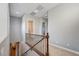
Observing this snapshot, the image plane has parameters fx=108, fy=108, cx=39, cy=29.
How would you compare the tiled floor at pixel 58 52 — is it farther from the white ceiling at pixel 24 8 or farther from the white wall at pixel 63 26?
the white ceiling at pixel 24 8

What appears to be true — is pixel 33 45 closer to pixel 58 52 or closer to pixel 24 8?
pixel 58 52

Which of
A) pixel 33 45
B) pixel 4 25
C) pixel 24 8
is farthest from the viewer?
pixel 33 45

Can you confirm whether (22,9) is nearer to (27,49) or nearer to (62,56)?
(27,49)

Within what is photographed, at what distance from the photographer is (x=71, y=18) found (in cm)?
175

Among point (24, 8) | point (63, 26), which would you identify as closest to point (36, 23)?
point (24, 8)

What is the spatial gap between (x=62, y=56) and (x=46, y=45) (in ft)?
1.15

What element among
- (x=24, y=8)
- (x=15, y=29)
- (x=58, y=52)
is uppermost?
(x=24, y=8)

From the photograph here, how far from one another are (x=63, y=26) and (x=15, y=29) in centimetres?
77

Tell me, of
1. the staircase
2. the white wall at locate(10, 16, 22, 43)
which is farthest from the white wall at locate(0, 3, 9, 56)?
the staircase

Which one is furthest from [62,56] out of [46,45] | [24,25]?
[24,25]

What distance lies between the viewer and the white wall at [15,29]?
1.67m

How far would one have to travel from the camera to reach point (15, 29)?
5.51 ft

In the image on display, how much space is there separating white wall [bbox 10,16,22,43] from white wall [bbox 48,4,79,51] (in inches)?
18.9

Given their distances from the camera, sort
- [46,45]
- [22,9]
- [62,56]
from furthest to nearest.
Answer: [46,45], [22,9], [62,56]
